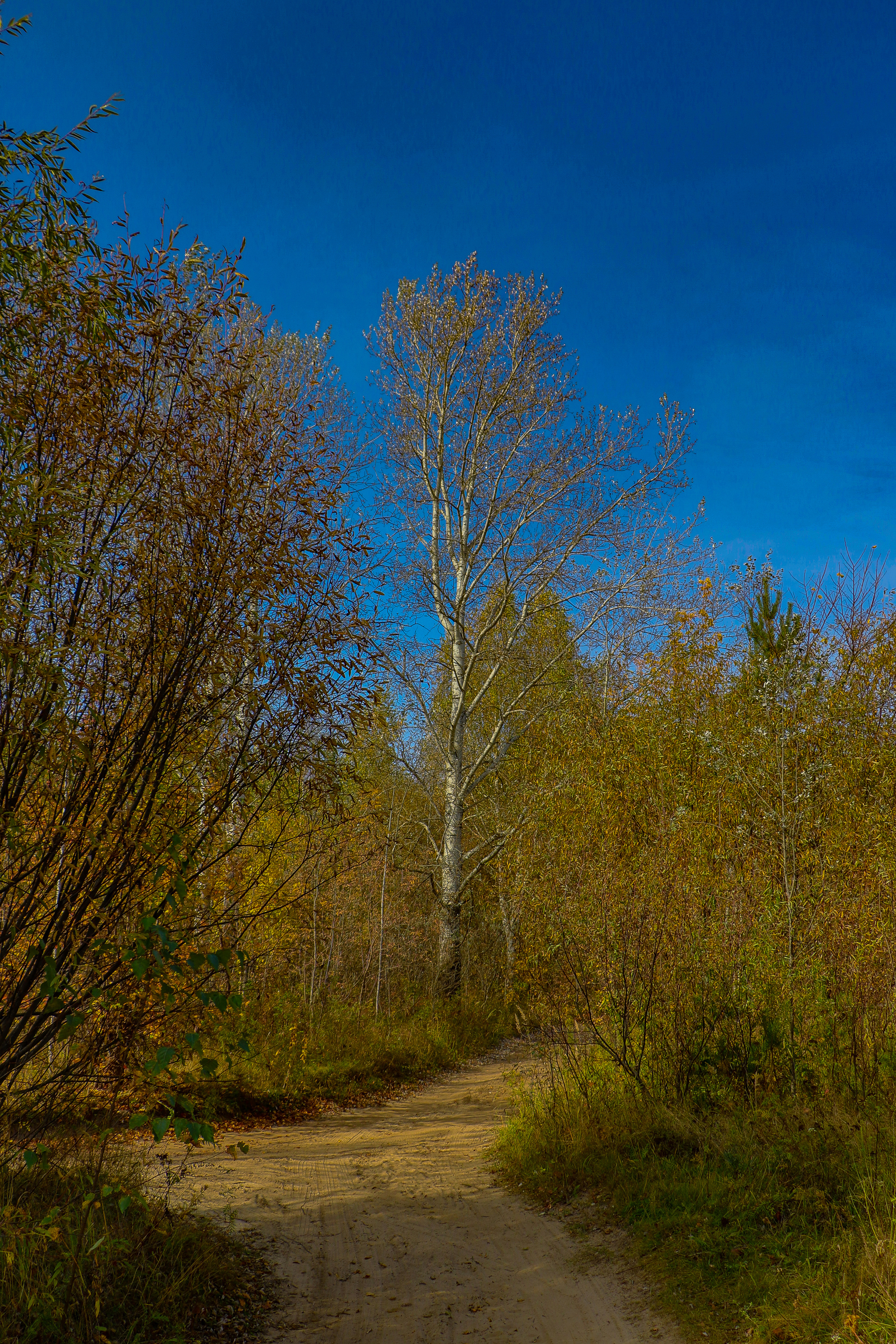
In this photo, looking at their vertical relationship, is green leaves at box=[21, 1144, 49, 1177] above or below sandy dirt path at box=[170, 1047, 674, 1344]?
above

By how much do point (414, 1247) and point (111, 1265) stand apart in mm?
2286

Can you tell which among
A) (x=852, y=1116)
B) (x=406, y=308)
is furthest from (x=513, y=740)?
(x=852, y=1116)

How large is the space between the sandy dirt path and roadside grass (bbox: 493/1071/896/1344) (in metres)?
0.28

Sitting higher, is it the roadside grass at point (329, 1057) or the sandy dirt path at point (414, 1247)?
the roadside grass at point (329, 1057)

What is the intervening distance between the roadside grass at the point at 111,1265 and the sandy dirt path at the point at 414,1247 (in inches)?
14.3

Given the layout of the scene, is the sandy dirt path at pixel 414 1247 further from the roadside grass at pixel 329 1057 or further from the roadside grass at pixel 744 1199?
the roadside grass at pixel 329 1057

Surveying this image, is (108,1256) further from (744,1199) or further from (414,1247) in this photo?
(744,1199)

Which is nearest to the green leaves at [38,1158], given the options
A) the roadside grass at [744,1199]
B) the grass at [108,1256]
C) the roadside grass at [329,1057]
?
the grass at [108,1256]

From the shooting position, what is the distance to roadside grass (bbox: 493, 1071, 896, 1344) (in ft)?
13.4

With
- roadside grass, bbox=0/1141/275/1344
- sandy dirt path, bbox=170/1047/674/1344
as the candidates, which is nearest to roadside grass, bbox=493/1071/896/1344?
sandy dirt path, bbox=170/1047/674/1344

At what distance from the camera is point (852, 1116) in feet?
18.3

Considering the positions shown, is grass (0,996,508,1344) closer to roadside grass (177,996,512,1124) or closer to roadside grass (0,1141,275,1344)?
Result: roadside grass (0,1141,275,1344)

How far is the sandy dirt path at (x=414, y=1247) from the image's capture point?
4715 mm

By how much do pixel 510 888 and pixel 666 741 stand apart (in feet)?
13.9
